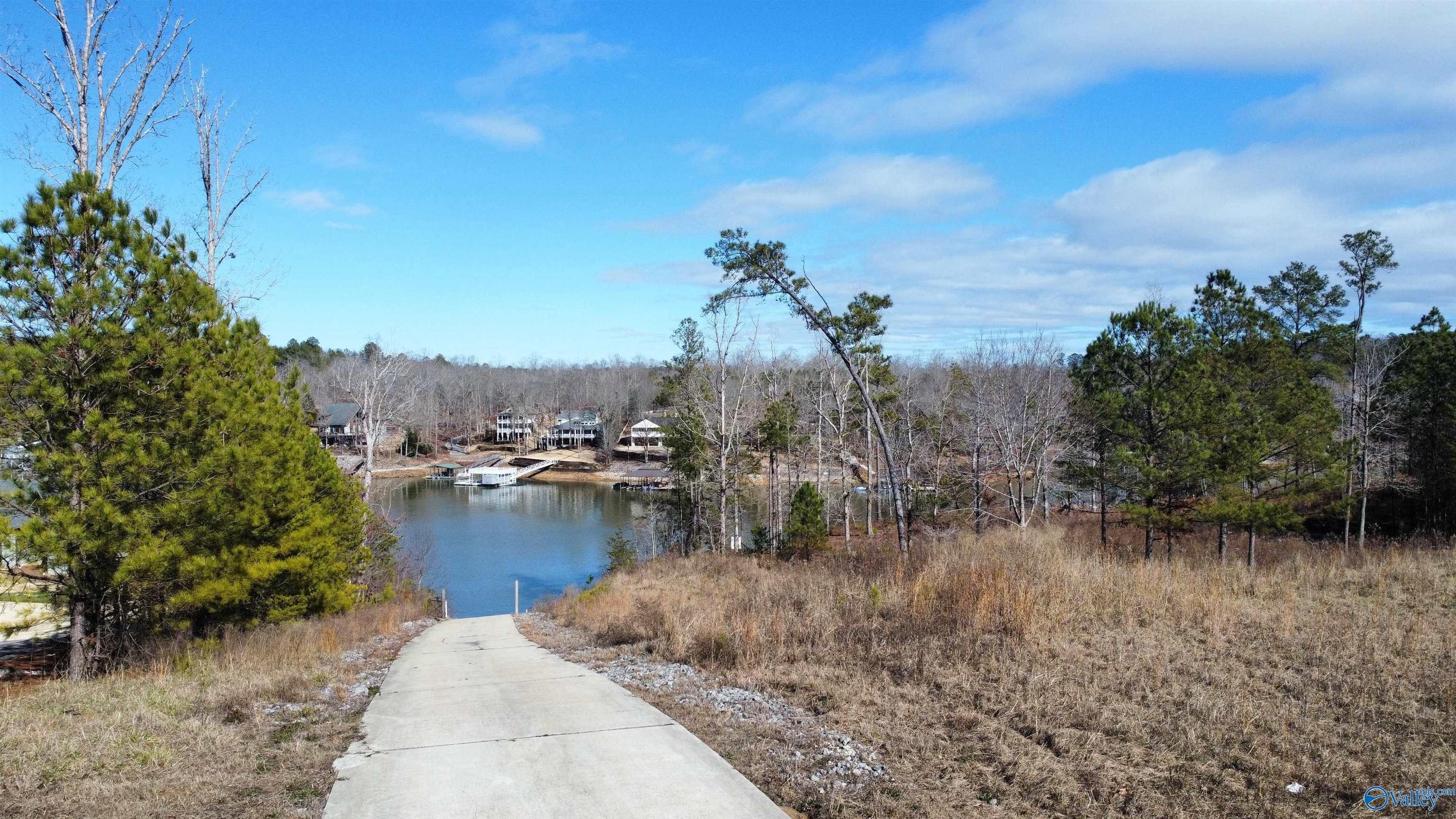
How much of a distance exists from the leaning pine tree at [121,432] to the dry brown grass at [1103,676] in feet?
18.0

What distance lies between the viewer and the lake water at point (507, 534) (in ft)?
114

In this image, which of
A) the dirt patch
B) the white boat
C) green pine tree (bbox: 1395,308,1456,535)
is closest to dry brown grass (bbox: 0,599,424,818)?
the dirt patch

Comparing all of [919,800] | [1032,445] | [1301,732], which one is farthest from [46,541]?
[1032,445]

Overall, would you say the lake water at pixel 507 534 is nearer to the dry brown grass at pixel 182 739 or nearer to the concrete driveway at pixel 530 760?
the dry brown grass at pixel 182 739

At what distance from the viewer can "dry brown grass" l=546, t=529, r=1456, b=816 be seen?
4566 millimetres

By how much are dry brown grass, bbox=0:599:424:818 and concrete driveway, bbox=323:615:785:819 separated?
34cm

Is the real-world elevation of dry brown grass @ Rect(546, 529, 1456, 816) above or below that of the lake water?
above

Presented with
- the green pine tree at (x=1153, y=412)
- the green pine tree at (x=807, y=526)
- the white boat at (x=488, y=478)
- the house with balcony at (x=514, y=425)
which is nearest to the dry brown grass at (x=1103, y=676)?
the green pine tree at (x=1153, y=412)

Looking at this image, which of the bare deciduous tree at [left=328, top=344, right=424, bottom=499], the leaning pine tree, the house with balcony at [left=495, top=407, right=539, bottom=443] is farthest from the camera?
the house with balcony at [left=495, top=407, right=539, bottom=443]

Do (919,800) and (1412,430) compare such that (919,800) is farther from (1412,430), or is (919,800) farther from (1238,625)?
(1412,430)

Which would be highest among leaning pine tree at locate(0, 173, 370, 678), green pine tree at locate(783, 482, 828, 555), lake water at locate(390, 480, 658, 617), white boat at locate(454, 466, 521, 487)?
leaning pine tree at locate(0, 173, 370, 678)

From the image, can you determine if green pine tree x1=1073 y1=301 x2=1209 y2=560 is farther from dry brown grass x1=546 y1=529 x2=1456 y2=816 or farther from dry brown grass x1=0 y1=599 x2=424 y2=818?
dry brown grass x1=0 y1=599 x2=424 y2=818

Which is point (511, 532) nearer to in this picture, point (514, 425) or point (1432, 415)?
point (1432, 415)

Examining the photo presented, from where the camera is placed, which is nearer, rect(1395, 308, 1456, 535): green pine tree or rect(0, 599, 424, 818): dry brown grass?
rect(0, 599, 424, 818): dry brown grass
